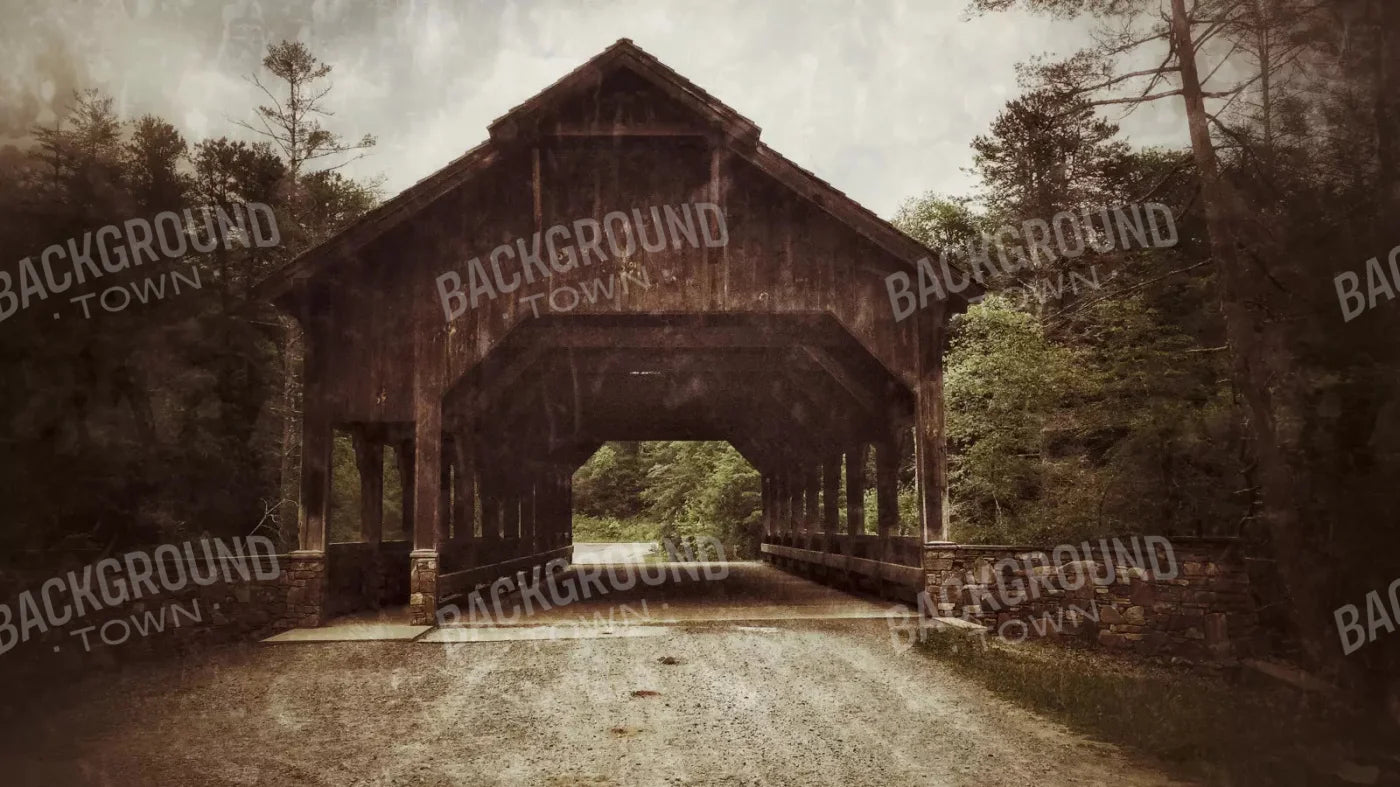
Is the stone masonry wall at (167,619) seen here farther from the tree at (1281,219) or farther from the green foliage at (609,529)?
the green foliage at (609,529)

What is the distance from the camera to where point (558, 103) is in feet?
33.5

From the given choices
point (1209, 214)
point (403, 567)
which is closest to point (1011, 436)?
point (1209, 214)

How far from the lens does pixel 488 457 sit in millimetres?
16172

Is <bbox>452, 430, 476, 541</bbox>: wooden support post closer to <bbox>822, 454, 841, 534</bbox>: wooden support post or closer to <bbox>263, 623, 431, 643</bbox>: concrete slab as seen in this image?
<bbox>263, 623, 431, 643</bbox>: concrete slab

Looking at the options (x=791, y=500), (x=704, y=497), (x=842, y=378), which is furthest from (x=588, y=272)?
(x=704, y=497)

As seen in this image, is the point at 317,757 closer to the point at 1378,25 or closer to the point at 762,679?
the point at 762,679

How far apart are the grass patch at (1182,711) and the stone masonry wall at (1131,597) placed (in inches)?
14.8

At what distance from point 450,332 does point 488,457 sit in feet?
19.0

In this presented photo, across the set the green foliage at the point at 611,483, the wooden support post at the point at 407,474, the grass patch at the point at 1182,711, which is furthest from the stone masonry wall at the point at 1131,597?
the green foliage at the point at 611,483

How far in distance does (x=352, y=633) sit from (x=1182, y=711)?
316 inches

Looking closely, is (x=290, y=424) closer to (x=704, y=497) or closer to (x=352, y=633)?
(x=704, y=497)

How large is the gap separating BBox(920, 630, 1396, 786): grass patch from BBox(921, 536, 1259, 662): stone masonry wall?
376 mm

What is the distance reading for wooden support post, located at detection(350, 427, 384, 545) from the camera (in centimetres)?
1272

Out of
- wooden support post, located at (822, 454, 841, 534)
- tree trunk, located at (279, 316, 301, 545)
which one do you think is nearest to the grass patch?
wooden support post, located at (822, 454, 841, 534)
